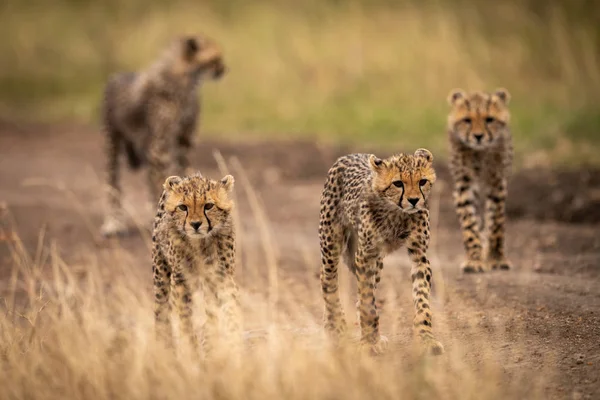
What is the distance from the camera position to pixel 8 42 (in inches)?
739

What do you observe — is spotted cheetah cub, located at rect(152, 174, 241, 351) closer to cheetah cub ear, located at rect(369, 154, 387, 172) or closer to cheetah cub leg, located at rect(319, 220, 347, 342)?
cheetah cub leg, located at rect(319, 220, 347, 342)

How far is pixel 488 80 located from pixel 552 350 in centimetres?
894

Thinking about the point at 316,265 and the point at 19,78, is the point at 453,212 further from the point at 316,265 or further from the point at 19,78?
the point at 19,78

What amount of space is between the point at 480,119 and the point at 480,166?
1.13 ft

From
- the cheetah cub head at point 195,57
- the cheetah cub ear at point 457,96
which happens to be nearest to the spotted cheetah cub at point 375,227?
the cheetah cub ear at point 457,96

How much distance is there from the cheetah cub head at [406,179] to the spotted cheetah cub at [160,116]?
3.75 meters

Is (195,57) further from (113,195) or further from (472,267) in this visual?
(472,267)

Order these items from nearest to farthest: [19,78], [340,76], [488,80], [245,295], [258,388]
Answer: [258,388] < [245,295] < [488,80] < [340,76] < [19,78]

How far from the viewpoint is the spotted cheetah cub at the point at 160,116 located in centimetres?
812

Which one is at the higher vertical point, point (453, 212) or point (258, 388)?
point (453, 212)

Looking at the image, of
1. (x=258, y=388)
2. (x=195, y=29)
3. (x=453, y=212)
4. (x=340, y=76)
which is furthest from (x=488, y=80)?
(x=258, y=388)

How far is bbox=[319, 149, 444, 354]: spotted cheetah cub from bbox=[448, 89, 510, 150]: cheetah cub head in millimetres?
1449

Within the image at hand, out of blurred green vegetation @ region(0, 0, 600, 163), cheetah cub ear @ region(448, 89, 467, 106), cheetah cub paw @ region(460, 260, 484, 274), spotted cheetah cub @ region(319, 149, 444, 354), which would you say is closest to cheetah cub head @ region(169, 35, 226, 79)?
cheetah cub ear @ region(448, 89, 467, 106)

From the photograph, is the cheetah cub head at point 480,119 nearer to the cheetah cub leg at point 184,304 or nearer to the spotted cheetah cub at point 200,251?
the spotted cheetah cub at point 200,251
